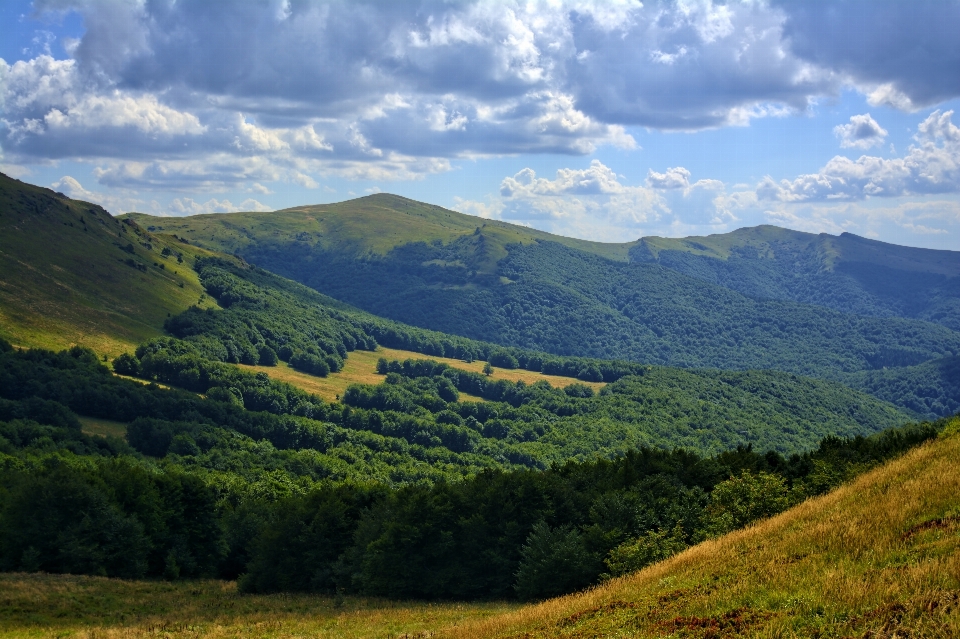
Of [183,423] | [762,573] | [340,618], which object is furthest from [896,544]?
[183,423]

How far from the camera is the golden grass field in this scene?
19.4 meters

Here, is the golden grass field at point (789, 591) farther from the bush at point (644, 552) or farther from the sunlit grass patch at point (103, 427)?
the sunlit grass patch at point (103, 427)

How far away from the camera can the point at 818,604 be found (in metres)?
20.4

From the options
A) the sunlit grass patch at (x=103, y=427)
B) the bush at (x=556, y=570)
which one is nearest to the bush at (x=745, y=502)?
the bush at (x=556, y=570)

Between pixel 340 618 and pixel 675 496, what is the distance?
95.4 feet

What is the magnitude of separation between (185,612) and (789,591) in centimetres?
4642

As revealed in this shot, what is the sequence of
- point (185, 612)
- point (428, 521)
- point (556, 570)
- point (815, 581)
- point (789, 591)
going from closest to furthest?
1. point (789, 591)
2. point (815, 581)
3. point (556, 570)
4. point (185, 612)
5. point (428, 521)

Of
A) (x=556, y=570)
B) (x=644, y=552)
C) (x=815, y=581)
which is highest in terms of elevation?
(x=815, y=581)

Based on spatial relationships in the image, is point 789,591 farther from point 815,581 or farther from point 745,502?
point 745,502

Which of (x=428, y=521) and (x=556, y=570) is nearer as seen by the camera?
(x=556, y=570)

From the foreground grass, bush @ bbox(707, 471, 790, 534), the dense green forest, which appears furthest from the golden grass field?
the dense green forest

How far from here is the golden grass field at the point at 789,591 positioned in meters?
19.4

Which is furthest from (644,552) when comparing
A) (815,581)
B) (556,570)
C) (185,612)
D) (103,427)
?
(103,427)

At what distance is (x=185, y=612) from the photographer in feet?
180
